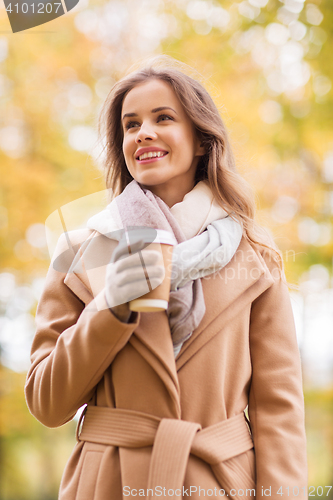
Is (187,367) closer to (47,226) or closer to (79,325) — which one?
(79,325)

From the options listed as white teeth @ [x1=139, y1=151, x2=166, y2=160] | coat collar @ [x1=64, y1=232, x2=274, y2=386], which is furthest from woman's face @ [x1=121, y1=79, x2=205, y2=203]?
coat collar @ [x1=64, y1=232, x2=274, y2=386]

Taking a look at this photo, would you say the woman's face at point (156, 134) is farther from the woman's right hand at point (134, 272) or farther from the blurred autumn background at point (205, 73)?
the blurred autumn background at point (205, 73)

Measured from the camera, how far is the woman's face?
1477 mm

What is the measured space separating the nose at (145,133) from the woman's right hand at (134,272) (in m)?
0.49

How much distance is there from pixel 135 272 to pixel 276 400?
645mm

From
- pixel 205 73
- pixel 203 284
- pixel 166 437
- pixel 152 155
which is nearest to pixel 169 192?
pixel 152 155

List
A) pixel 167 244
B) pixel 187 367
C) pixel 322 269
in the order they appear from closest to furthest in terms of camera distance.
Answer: pixel 167 244 < pixel 187 367 < pixel 322 269

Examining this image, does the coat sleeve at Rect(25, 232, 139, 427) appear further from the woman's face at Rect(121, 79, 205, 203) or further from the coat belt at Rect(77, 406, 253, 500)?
the woman's face at Rect(121, 79, 205, 203)

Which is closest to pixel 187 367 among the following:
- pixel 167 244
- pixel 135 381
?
pixel 135 381

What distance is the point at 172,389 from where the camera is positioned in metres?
1.25

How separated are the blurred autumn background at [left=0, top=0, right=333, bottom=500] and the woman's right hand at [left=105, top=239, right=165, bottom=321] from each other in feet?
8.61

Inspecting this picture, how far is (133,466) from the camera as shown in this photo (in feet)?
3.96

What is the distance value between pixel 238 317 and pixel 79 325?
1.62 ft

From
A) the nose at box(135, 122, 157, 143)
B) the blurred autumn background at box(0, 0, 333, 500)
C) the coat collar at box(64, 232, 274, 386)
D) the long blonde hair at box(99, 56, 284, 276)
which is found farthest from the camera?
the blurred autumn background at box(0, 0, 333, 500)
